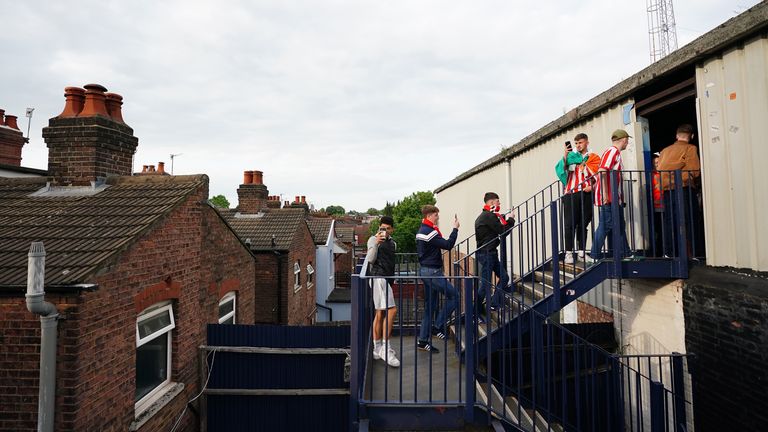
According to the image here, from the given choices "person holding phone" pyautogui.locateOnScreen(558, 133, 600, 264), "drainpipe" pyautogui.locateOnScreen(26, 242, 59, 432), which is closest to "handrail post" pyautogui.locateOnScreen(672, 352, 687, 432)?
"person holding phone" pyautogui.locateOnScreen(558, 133, 600, 264)

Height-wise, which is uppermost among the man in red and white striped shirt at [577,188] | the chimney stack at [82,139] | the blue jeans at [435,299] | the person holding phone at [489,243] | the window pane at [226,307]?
the chimney stack at [82,139]

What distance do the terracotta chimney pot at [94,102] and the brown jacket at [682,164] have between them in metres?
8.17

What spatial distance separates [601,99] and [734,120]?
8.00 feet

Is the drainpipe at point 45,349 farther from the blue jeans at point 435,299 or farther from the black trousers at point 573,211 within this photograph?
the black trousers at point 573,211

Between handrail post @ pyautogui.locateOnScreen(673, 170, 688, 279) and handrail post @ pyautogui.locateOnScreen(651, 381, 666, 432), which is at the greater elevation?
handrail post @ pyautogui.locateOnScreen(673, 170, 688, 279)

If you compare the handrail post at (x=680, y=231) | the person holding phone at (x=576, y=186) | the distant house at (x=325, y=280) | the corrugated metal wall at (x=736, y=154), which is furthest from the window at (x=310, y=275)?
the corrugated metal wall at (x=736, y=154)

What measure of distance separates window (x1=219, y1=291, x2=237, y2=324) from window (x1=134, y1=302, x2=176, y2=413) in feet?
7.74

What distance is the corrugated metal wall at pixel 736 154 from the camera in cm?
396

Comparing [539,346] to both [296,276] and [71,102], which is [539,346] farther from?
[296,276]

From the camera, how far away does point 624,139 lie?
507cm

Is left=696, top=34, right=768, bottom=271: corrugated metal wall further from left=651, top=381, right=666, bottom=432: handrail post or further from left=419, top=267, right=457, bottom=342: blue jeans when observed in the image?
left=419, top=267, right=457, bottom=342: blue jeans

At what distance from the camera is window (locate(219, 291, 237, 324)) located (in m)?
8.62

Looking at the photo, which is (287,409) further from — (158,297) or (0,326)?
(0,326)

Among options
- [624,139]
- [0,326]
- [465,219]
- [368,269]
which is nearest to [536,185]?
[624,139]
